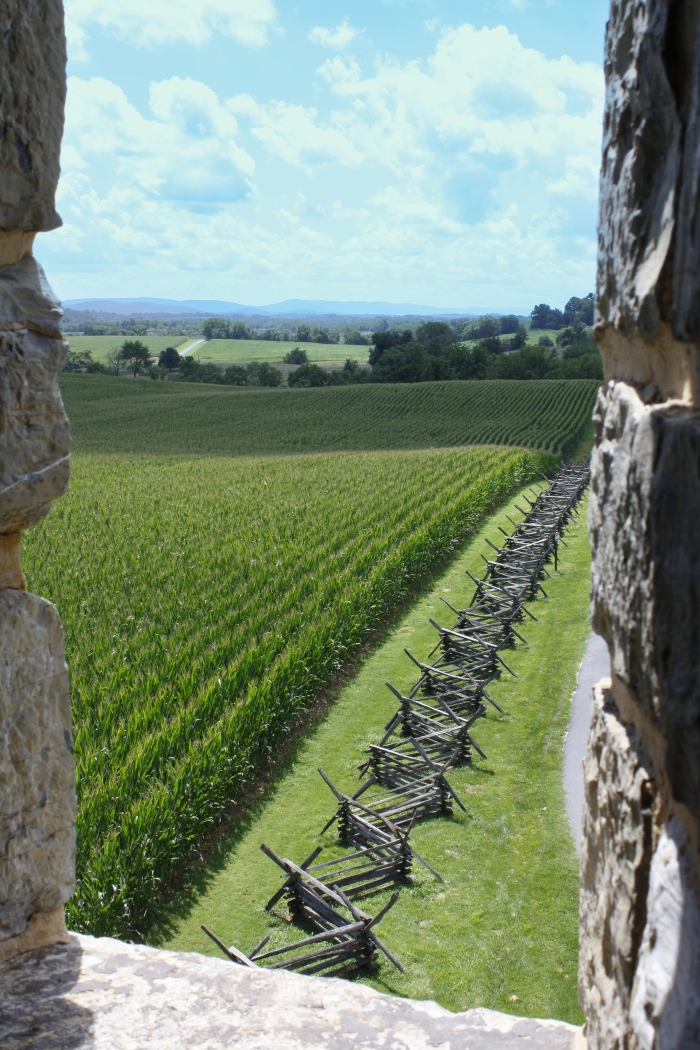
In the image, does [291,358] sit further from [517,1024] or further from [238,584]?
[517,1024]

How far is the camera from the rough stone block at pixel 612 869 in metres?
1.32

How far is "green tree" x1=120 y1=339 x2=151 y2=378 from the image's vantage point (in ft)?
329

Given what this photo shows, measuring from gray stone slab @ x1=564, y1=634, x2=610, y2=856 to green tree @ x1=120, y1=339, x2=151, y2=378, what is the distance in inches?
3712

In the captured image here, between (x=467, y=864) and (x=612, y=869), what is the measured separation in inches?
263

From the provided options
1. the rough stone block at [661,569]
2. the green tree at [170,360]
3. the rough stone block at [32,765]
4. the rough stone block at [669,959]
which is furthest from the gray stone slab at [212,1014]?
the green tree at [170,360]

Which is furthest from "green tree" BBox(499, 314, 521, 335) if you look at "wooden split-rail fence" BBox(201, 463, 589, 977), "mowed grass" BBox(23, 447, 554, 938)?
"wooden split-rail fence" BBox(201, 463, 589, 977)

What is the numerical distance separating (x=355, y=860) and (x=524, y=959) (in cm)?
213

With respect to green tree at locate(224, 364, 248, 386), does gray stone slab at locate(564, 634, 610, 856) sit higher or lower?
lower

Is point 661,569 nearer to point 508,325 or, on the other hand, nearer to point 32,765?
point 32,765

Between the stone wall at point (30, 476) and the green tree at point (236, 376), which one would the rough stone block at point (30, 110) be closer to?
the stone wall at point (30, 476)

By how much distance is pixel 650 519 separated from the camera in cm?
110

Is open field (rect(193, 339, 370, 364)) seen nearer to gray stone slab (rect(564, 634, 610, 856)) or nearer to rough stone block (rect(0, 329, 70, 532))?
gray stone slab (rect(564, 634, 610, 856))

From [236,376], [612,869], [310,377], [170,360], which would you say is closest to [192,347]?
[170,360]

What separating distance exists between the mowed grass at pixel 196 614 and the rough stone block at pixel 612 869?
531 centimetres
